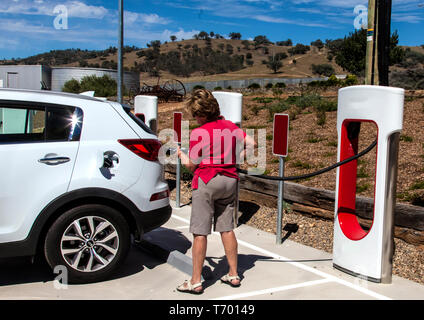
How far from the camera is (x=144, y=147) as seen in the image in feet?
16.3

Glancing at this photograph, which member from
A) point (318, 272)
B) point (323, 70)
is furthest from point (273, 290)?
point (323, 70)

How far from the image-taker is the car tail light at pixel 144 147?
192 inches

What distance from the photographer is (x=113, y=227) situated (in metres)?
4.77

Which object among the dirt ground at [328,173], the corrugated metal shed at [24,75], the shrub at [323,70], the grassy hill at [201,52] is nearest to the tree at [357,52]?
the shrub at [323,70]

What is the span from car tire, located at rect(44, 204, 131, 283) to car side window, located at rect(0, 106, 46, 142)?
31.7 inches

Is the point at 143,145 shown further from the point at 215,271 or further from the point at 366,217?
the point at 366,217

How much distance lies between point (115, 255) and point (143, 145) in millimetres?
1087

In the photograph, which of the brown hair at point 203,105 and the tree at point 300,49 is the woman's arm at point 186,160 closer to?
the brown hair at point 203,105

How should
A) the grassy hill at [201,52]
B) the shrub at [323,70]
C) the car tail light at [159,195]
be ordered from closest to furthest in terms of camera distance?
the car tail light at [159,195] → the shrub at [323,70] → the grassy hill at [201,52]

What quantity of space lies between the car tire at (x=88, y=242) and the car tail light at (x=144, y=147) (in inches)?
23.9

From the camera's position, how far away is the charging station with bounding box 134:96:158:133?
896 centimetres

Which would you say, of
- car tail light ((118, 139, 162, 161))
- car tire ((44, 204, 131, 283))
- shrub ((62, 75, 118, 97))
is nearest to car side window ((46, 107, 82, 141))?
car tail light ((118, 139, 162, 161))

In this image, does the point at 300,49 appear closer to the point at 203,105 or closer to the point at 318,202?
the point at 318,202
